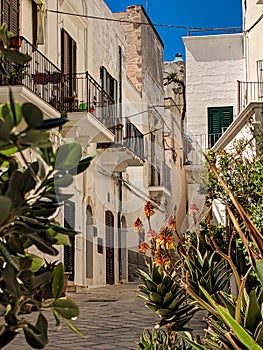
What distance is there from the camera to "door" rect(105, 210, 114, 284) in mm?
23375

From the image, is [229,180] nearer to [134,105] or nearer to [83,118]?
[83,118]

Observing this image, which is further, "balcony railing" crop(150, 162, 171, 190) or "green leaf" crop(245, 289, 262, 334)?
"balcony railing" crop(150, 162, 171, 190)

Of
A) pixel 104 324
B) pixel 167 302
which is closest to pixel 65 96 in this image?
pixel 104 324

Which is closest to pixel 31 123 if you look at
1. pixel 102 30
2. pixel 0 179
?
pixel 0 179

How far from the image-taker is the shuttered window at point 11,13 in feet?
48.8

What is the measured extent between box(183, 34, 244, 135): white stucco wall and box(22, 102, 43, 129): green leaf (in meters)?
24.3

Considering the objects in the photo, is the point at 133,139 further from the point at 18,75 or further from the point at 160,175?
the point at 18,75

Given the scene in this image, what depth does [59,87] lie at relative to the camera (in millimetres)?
17375

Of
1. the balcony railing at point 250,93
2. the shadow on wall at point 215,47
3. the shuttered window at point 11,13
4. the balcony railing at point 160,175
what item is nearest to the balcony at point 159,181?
the balcony railing at point 160,175

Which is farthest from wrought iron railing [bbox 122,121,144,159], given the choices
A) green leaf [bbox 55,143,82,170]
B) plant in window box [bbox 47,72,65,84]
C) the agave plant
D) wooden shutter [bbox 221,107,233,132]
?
green leaf [bbox 55,143,82,170]

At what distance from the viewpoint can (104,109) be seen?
20.8 m

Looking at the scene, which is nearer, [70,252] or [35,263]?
[35,263]

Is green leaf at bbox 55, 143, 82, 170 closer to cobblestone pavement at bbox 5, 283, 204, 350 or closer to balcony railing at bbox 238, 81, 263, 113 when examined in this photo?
cobblestone pavement at bbox 5, 283, 204, 350

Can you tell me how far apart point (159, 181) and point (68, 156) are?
98.5 ft
